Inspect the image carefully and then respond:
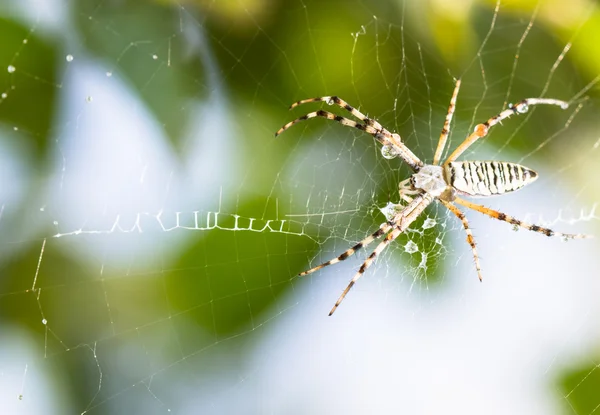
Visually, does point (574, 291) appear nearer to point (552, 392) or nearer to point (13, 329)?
point (552, 392)

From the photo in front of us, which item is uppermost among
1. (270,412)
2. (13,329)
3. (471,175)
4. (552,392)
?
(13,329)

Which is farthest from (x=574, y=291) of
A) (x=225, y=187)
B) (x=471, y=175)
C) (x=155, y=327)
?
(x=155, y=327)

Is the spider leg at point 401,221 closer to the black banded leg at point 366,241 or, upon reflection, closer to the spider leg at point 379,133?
the black banded leg at point 366,241

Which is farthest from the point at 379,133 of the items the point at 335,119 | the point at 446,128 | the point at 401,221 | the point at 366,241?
the point at 366,241

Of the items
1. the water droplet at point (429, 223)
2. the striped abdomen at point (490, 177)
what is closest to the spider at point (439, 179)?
the striped abdomen at point (490, 177)

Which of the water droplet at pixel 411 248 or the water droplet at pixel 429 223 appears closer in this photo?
the water droplet at pixel 411 248

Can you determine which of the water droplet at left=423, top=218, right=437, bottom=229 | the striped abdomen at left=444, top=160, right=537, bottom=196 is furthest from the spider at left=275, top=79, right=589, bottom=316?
the water droplet at left=423, top=218, right=437, bottom=229
